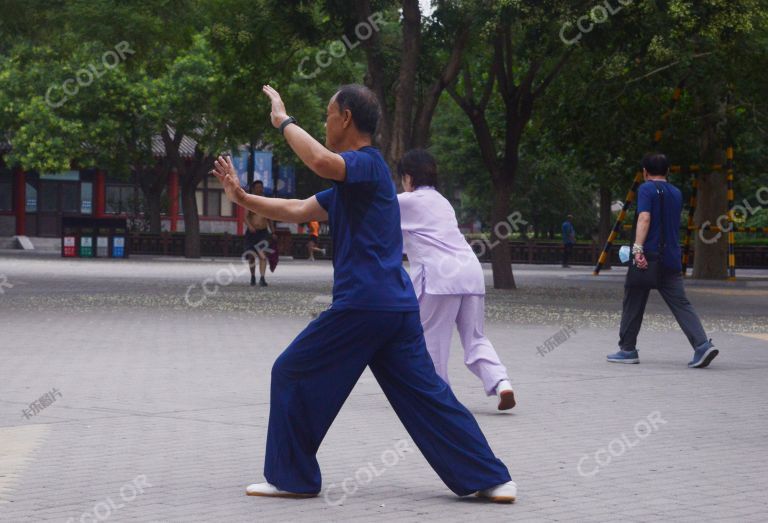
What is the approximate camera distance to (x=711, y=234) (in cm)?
3294

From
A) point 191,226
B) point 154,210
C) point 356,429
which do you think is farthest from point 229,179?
point 154,210

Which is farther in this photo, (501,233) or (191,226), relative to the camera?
(191,226)

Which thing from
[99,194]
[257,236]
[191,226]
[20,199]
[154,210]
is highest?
[99,194]

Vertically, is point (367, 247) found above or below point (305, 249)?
above

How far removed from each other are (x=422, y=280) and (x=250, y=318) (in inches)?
356

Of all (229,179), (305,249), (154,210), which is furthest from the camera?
(154,210)

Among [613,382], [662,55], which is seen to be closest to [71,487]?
[613,382]

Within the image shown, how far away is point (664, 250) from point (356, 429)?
194 inches

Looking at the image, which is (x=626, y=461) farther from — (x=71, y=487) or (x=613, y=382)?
(x=613, y=382)

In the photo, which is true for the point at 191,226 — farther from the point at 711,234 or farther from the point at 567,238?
the point at 711,234

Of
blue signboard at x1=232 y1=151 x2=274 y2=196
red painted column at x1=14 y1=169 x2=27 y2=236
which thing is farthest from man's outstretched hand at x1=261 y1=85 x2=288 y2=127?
red painted column at x1=14 y1=169 x2=27 y2=236

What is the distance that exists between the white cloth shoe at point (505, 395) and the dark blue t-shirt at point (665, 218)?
3.80m

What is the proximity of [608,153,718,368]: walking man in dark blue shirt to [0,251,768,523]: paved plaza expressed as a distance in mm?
348

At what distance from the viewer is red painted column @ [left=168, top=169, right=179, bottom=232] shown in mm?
61384
